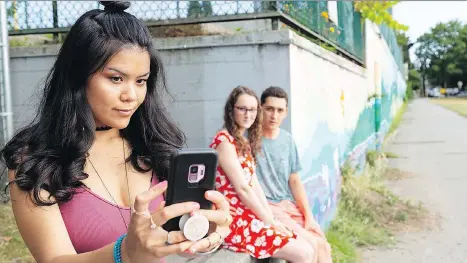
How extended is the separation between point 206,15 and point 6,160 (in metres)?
2.89

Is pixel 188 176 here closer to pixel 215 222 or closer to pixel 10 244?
pixel 215 222

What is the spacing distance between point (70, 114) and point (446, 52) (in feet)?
255

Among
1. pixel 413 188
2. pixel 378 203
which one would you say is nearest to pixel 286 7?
pixel 378 203

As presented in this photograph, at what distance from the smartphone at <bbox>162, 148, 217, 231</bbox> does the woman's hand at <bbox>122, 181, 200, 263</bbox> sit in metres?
0.03

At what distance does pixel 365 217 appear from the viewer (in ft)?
19.4

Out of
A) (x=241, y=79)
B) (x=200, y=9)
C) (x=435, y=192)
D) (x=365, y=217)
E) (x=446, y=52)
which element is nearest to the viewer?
(x=241, y=79)

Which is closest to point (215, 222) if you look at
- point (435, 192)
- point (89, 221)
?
point (89, 221)

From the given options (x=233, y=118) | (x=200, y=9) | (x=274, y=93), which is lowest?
(x=233, y=118)

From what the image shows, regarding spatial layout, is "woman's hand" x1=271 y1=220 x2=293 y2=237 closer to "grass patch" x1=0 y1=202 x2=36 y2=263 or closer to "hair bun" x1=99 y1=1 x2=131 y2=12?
"grass patch" x1=0 y1=202 x2=36 y2=263

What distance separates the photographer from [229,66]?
12.8 ft

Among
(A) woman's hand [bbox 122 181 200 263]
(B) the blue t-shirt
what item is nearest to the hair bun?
(A) woman's hand [bbox 122 181 200 263]

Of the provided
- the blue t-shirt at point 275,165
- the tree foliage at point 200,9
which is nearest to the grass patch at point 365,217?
the blue t-shirt at point 275,165

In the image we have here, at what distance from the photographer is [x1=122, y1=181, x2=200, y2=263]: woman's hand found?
1156mm

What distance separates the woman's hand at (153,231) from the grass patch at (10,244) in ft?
8.47
